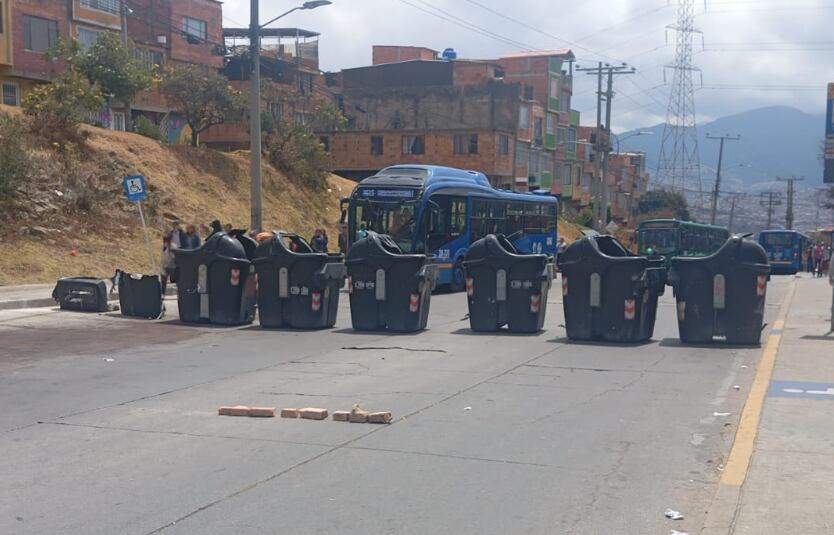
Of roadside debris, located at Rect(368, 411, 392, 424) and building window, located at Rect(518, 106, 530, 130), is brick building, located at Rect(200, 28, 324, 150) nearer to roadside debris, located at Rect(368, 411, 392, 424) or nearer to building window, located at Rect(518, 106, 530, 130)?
building window, located at Rect(518, 106, 530, 130)

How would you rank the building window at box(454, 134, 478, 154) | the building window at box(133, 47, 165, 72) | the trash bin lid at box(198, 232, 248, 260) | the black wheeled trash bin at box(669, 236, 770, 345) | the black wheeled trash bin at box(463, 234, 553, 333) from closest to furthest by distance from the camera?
1. the black wheeled trash bin at box(669, 236, 770, 345)
2. the black wheeled trash bin at box(463, 234, 553, 333)
3. the trash bin lid at box(198, 232, 248, 260)
4. the building window at box(133, 47, 165, 72)
5. the building window at box(454, 134, 478, 154)

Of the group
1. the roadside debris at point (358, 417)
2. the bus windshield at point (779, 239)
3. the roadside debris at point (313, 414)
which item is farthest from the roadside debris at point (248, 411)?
the bus windshield at point (779, 239)

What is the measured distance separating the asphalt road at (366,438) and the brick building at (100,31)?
951 inches

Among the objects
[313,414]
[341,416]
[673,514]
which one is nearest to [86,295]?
[313,414]

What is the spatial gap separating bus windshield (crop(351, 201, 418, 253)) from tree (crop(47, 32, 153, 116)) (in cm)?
1242

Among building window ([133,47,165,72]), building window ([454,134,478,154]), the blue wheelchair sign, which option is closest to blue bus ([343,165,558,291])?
the blue wheelchair sign

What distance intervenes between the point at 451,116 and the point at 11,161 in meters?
42.6

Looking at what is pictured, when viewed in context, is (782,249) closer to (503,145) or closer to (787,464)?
(503,145)

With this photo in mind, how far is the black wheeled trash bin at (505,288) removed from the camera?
17.2 meters

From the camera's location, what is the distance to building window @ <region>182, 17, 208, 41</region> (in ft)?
185

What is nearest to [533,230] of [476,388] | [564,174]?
[476,388]

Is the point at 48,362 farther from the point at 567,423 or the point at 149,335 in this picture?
the point at 567,423

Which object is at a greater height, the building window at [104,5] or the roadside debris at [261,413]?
the building window at [104,5]

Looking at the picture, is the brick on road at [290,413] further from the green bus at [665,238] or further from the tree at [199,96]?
the green bus at [665,238]
